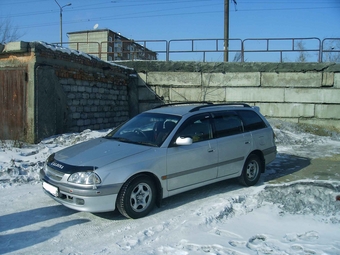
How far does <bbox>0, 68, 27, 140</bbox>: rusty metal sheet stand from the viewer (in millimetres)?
9961

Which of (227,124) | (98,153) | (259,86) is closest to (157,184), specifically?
(98,153)

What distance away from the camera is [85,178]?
433cm

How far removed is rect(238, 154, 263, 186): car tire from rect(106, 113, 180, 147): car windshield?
71.6 inches

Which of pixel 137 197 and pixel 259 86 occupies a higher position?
pixel 259 86

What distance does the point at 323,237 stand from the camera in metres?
4.09

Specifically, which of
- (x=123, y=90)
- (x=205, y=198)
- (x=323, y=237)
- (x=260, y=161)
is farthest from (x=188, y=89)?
(x=323, y=237)

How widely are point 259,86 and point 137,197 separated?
38.8 feet

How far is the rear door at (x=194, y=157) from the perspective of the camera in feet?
16.5

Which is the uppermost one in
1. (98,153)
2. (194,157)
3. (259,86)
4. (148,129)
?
(259,86)

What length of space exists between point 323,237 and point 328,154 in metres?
6.65

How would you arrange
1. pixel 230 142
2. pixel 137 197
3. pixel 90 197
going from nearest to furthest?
pixel 90 197
pixel 137 197
pixel 230 142

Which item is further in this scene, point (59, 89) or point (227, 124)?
point (59, 89)

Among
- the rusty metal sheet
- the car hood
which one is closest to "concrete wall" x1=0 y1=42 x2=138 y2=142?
the rusty metal sheet

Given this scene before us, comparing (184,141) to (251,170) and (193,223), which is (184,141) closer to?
(193,223)
